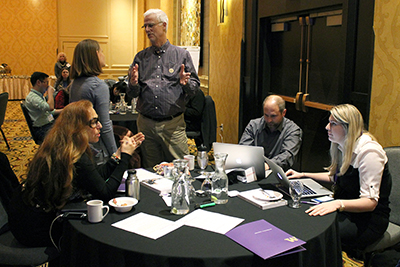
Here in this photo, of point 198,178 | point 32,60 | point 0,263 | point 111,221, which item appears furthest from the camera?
point 32,60

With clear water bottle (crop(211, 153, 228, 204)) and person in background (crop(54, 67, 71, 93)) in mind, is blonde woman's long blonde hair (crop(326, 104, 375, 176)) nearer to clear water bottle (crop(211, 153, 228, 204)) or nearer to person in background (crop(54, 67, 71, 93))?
clear water bottle (crop(211, 153, 228, 204))

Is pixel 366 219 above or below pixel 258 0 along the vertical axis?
below

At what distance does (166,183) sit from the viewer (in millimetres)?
2264

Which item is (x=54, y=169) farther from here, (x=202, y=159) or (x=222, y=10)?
(x=222, y=10)

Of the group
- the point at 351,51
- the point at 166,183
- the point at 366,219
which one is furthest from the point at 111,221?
the point at 351,51

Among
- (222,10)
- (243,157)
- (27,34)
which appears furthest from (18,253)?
(27,34)

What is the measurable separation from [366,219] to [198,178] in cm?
97

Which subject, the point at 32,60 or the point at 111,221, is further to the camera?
the point at 32,60

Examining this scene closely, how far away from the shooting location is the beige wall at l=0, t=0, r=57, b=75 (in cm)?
1225

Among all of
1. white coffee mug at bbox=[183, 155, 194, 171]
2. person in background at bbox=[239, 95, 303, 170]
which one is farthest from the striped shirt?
white coffee mug at bbox=[183, 155, 194, 171]

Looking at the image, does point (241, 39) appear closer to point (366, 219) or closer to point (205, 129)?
point (205, 129)

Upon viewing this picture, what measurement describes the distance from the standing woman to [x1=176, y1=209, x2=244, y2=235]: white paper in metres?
1.29

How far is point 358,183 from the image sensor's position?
217 cm

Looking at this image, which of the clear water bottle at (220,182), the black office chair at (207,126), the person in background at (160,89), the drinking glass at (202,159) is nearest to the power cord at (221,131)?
the black office chair at (207,126)
